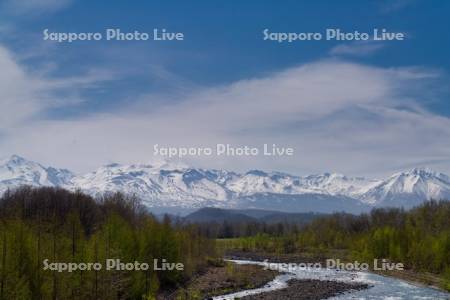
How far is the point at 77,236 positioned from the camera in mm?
55000

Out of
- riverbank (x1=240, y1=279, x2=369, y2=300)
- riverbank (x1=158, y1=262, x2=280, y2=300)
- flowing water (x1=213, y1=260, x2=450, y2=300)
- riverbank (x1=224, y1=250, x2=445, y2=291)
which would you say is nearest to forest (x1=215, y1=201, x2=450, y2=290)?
riverbank (x1=224, y1=250, x2=445, y2=291)

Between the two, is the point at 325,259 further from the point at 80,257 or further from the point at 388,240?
the point at 80,257

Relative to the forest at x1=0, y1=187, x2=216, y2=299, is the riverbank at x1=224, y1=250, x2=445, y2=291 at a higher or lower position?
lower

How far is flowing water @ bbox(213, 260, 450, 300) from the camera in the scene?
76938 mm

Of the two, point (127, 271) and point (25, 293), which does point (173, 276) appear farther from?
point (25, 293)

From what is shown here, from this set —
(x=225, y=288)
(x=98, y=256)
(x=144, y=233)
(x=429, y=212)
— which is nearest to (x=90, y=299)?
(x=98, y=256)

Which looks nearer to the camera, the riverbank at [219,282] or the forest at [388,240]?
the riverbank at [219,282]

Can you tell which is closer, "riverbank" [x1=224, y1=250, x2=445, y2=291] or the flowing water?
the flowing water

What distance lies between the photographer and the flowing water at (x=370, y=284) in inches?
3029

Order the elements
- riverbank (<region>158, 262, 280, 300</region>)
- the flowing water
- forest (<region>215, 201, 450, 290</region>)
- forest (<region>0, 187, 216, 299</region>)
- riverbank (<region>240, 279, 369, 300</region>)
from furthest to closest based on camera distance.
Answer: forest (<region>215, 201, 450, 290</region>), riverbank (<region>240, 279, 369, 300</region>), the flowing water, riverbank (<region>158, 262, 280, 300</region>), forest (<region>0, 187, 216, 299</region>)

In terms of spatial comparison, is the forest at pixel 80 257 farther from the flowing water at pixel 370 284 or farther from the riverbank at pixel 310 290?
the riverbank at pixel 310 290

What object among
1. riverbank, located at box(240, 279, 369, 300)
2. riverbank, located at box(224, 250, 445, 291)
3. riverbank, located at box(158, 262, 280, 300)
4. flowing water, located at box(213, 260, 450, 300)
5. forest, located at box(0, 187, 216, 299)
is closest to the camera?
forest, located at box(0, 187, 216, 299)

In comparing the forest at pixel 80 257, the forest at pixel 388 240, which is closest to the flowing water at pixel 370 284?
the forest at pixel 388 240

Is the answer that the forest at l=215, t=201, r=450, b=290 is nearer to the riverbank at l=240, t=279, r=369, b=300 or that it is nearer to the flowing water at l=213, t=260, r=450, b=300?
the flowing water at l=213, t=260, r=450, b=300
